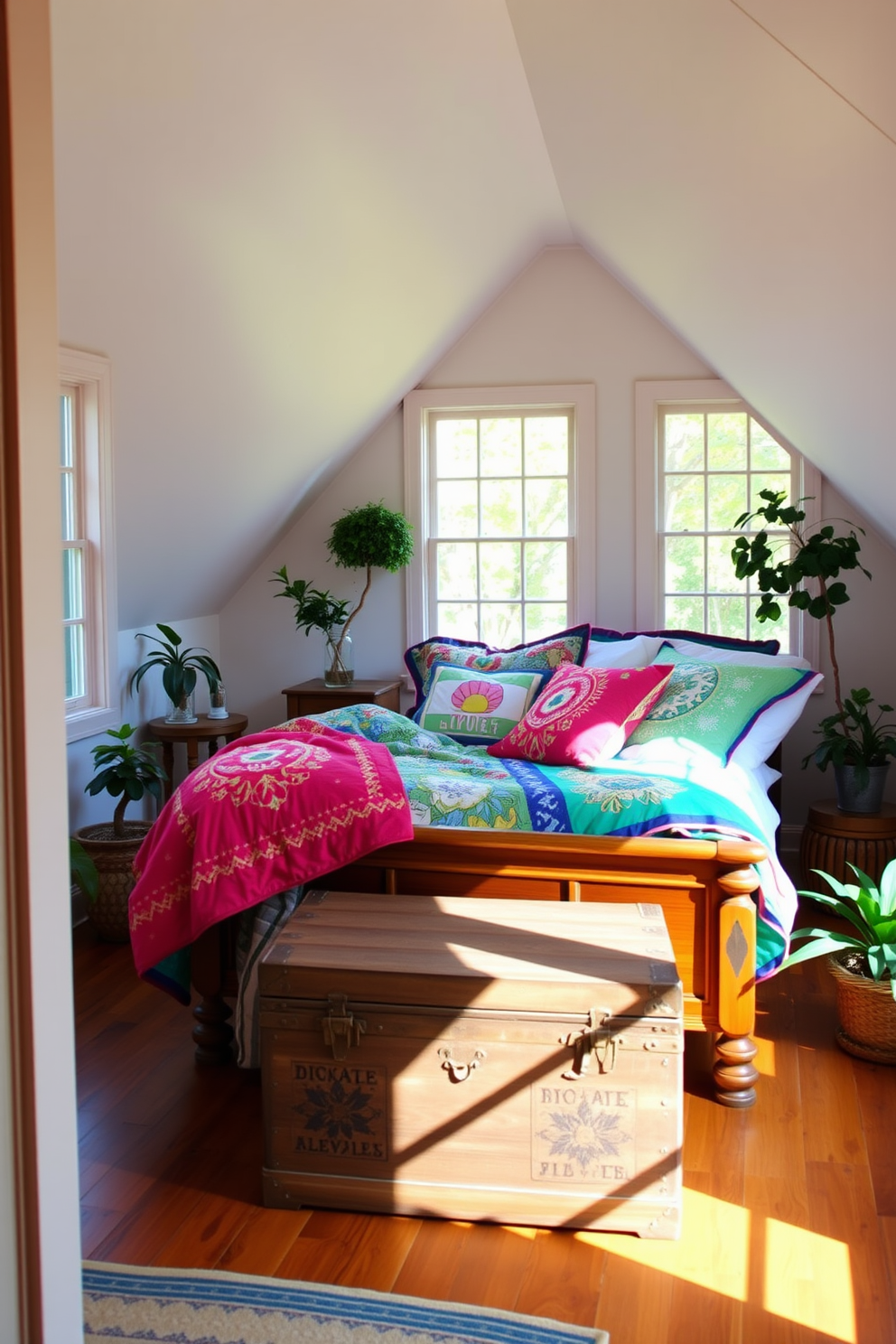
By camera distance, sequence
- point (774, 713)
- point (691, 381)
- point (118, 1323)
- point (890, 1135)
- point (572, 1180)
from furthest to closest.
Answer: point (691, 381) → point (774, 713) → point (890, 1135) → point (572, 1180) → point (118, 1323)

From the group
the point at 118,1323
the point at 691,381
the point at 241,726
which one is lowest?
the point at 118,1323

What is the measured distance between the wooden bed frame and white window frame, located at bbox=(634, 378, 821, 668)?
249 centimetres

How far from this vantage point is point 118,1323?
2.11 meters

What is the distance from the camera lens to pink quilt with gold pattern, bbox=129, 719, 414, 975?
283cm

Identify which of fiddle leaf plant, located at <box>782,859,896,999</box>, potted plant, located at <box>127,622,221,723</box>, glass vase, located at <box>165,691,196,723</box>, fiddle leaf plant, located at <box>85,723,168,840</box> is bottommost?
fiddle leaf plant, located at <box>782,859,896,999</box>

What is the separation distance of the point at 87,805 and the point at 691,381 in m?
3.25

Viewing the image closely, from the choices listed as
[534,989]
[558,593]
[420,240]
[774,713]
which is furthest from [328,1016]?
[558,593]

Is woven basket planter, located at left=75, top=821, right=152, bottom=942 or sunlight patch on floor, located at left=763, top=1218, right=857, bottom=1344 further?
woven basket planter, located at left=75, top=821, right=152, bottom=942

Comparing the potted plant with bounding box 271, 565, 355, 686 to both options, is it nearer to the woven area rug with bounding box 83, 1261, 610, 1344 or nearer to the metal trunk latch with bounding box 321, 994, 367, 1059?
the metal trunk latch with bounding box 321, 994, 367, 1059

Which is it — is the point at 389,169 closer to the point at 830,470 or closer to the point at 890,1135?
the point at 830,470

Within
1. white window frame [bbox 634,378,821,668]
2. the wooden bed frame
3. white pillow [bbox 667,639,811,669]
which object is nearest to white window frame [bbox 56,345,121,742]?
the wooden bed frame

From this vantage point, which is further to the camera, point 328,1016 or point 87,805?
point 87,805

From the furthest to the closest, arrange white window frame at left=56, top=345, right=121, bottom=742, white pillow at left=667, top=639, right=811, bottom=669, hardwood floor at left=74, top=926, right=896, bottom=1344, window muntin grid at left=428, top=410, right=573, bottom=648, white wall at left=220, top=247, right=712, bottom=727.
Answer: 1. window muntin grid at left=428, top=410, right=573, bottom=648
2. white wall at left=220, top=247, right=712, bottom=727
3. white pillow at left=667, top=639, right=811, bottom=669
4. white window frame at left=56, top=345, right=121, bottom=742
5. hardwood floor at left=74, top=926, right=896, bottom=1344

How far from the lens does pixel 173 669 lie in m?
4.77
